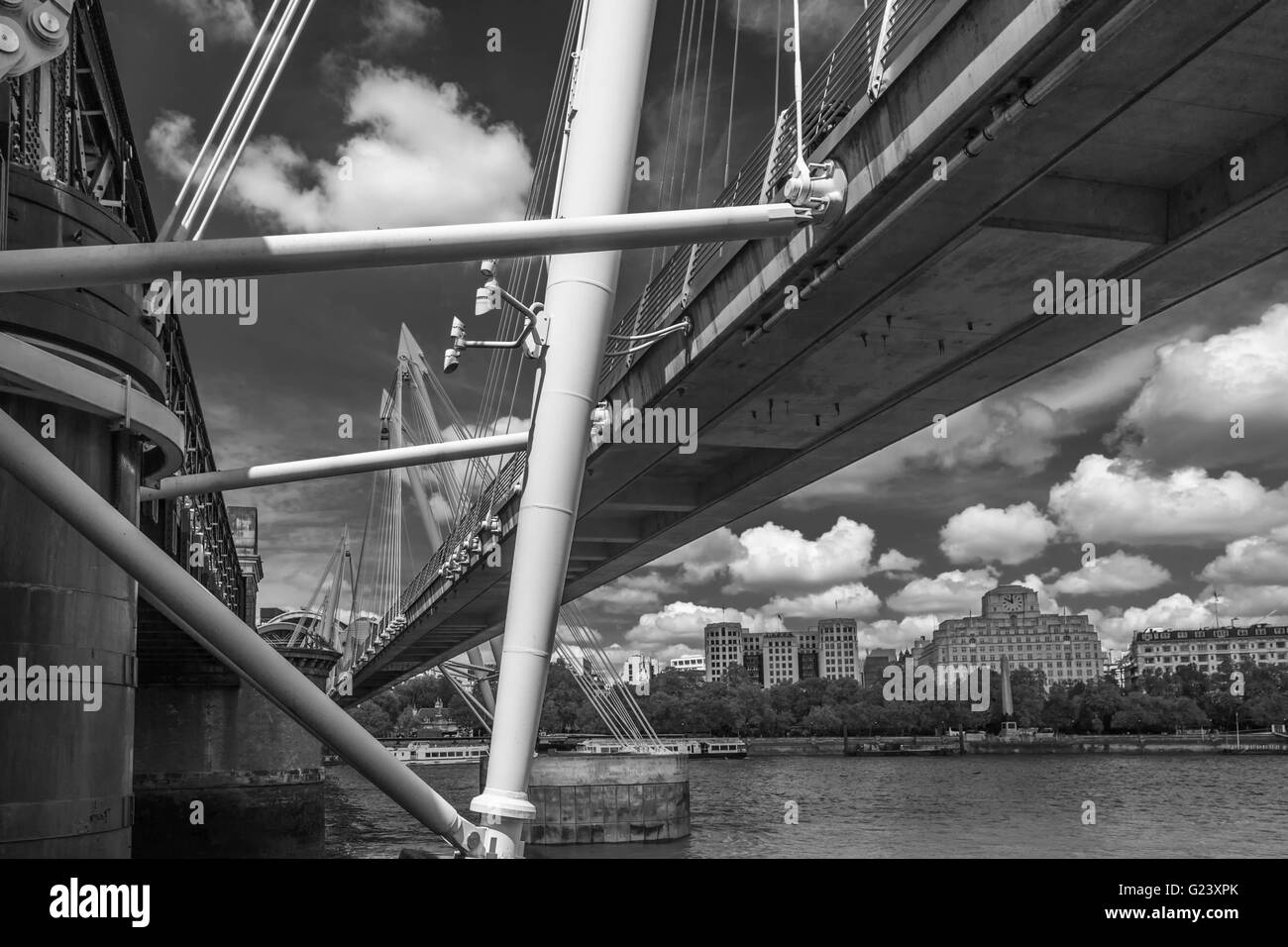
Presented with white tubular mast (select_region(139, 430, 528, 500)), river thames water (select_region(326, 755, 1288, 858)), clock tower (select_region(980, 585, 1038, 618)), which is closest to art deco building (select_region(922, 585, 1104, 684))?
clock tower (select_region(980, 585, 1038, 618))

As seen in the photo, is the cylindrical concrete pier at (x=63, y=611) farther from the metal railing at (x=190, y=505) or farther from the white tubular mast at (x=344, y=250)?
the metal railing at (x=190, y=505)

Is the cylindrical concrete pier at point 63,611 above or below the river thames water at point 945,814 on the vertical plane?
above

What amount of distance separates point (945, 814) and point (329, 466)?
57517mm

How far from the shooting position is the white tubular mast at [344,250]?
8.01 metres

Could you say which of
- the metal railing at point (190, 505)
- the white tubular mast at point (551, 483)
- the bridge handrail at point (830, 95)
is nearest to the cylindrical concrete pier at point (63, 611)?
the white tubular mast at point (551, 483)

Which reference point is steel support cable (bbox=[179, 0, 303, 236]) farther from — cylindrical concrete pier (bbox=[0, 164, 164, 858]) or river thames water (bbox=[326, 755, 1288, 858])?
river thames water (bbox=[326, 755, 1288, 858])

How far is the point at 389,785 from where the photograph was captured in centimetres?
978

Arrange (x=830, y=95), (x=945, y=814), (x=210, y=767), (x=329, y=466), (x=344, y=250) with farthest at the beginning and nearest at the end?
(x=945, y=814), (x=210, y=767), (x=830, y=95), (x=329, y=466), (x=344, y=250)

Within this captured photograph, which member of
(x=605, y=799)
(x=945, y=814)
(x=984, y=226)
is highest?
(x=984, y=226)

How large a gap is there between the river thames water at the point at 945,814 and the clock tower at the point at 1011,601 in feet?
229

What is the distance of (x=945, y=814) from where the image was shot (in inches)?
2601

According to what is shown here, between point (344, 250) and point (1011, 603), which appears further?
point (1011, 603)

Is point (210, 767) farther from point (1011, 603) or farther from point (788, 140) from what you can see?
point (1011, 603)

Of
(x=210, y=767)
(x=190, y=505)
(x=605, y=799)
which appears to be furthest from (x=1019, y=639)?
(x=190, y=505)
